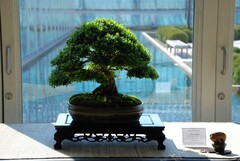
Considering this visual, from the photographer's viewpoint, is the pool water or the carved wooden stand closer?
the carved wooden stand

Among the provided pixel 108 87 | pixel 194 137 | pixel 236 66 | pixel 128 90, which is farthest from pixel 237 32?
pixel 108 87

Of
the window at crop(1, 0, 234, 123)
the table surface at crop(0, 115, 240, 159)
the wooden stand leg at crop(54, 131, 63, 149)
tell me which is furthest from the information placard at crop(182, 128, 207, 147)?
the window at crop(1, 0, 234, 123)

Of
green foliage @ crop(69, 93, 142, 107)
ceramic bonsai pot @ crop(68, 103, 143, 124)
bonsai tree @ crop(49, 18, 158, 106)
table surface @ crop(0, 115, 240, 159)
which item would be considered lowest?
table surface @ crop(0, 115, 240, 159)

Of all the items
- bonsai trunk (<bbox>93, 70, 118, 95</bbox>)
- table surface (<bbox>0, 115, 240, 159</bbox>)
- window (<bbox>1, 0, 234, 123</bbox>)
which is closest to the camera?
table surface (<bbox>0, 115, 240, 159</bbox>)

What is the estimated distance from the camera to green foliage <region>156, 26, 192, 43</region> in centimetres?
257

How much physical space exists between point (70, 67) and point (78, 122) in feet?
0.73

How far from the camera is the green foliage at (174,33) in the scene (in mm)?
2574

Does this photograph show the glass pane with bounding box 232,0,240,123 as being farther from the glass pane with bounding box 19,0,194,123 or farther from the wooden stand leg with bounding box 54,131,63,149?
the wooden stand leg with bounding box 54,131,63,149

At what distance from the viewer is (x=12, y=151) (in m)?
1.79

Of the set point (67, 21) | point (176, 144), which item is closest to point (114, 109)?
point (176, 144)

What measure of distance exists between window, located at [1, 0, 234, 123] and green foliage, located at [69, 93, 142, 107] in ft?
2.40

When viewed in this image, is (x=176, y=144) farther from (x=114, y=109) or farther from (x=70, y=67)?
(x=70, y=67)

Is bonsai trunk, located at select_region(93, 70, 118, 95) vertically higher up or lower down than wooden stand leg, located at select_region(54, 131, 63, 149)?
higher up

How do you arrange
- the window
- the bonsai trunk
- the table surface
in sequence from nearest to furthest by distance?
the table surface, the bonsai trunk, the window
